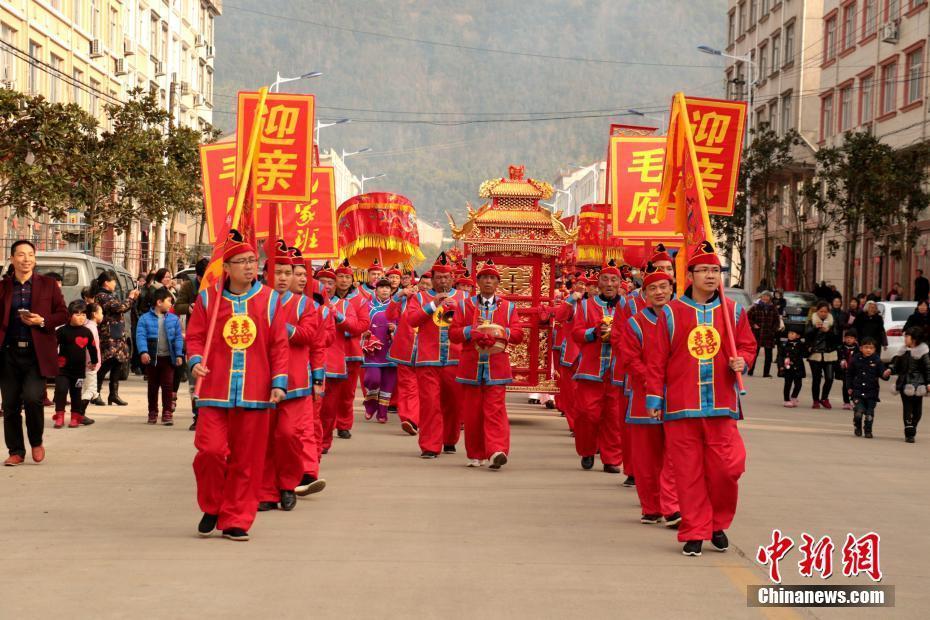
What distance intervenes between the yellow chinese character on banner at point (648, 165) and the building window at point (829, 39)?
34174 millimetres

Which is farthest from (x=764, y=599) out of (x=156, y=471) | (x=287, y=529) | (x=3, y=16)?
(x=3, y=16)

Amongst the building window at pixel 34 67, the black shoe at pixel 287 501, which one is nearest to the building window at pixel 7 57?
the building window at pixel 34 67

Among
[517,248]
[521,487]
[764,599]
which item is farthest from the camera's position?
[517,248]

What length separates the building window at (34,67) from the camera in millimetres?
33750

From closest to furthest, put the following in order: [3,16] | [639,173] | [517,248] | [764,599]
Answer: [764,599] < [639,173] < [517,248] < [3,16]

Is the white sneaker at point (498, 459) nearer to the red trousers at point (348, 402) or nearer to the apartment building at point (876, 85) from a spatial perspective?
the red trousers at point (348, 402)

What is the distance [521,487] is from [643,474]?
1.71m

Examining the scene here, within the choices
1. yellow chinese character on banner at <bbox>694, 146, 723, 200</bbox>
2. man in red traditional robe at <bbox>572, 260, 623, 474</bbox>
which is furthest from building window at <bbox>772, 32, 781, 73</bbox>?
man in red traditional robe at <bbox>572, 260, 623, 474</bbox>

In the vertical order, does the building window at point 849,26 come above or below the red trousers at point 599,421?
above

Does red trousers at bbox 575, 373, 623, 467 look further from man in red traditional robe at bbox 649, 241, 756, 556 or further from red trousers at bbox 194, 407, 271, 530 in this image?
red trousers at bbox 194, 407, 271, 530

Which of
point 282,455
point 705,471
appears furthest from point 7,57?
point 705,471

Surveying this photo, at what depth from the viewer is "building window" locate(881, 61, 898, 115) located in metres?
39.2

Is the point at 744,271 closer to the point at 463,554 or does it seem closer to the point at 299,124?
the point at 299,124

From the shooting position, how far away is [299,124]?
1180 cm
